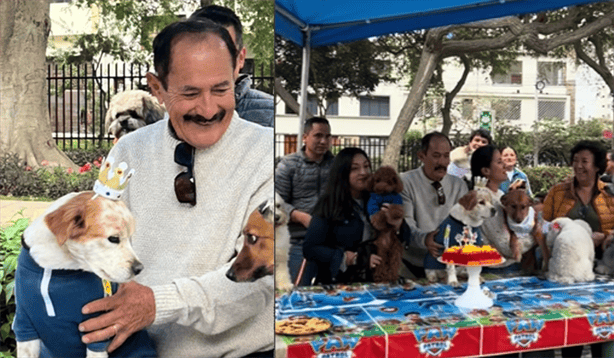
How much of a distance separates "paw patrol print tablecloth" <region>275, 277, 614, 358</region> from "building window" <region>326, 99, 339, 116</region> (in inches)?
52.1

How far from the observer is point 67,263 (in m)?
2.15

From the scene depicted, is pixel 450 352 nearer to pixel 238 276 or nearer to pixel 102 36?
pixel 238 276

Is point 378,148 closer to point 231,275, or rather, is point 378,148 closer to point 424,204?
point 424,204

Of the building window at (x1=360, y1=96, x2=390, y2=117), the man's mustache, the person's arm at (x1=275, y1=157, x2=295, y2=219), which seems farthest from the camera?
the building window at (x1=360, y1=96, x2=390, y2=117)

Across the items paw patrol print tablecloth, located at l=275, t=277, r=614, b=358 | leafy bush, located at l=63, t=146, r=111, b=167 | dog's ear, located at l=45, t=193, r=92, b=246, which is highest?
leafy bush, located at l=63, t=146, r=111, b=167

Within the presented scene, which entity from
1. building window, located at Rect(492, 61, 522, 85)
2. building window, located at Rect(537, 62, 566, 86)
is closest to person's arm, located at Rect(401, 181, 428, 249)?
building window, located at Rect(492, 61, 522, 85)

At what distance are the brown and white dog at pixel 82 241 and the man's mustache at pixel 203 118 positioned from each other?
0.40m

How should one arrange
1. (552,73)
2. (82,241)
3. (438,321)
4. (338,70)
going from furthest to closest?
(552,73) → (338,70) → (438,321) → (82,241)

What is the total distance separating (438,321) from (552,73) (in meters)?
2.64

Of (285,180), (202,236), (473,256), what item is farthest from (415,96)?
(202,236)

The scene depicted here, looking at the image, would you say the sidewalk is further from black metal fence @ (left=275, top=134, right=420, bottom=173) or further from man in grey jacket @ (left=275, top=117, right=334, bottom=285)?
black metal fence @ (left=275, top=134, right=420, bottom=173)

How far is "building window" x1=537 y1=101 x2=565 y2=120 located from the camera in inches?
189

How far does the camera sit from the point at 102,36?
235 cm

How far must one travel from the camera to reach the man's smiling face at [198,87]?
2.23 m
